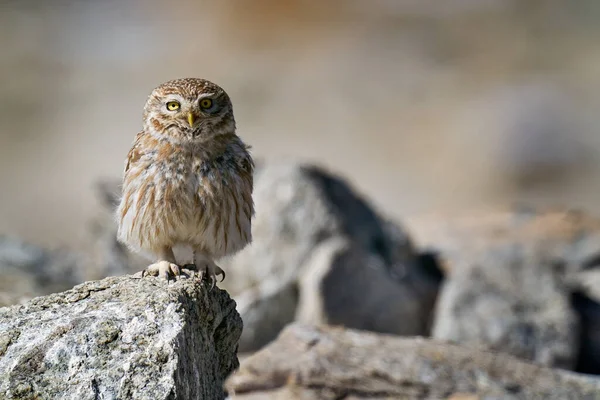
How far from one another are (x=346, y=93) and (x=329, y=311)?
18008mm

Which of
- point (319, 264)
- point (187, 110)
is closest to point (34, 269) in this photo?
point (319, 264)

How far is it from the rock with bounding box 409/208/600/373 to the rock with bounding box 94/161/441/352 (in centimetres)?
50

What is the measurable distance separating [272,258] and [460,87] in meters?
16.5

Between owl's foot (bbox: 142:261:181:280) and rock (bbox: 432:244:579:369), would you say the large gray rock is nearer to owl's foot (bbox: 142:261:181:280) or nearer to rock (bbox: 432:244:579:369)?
rock (bbox: 432:244:579:369)

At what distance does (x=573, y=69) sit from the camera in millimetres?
26797

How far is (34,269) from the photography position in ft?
34.8

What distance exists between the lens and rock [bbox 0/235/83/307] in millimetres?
9469

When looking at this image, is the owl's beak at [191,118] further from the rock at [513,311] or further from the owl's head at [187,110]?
the rock at [513,311]

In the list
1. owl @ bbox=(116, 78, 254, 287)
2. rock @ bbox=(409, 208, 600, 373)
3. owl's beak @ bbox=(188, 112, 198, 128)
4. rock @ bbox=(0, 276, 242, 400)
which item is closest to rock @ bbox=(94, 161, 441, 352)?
rock @ bbox=(409, 208, 600, 373)

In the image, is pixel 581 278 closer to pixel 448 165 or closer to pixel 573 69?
pixel 448 165

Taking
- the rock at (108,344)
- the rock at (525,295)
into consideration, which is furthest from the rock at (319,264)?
the rock at (108,344)

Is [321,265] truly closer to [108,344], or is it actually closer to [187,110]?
[187,110]

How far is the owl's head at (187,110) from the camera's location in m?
6.16

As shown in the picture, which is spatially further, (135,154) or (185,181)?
(135,154)
